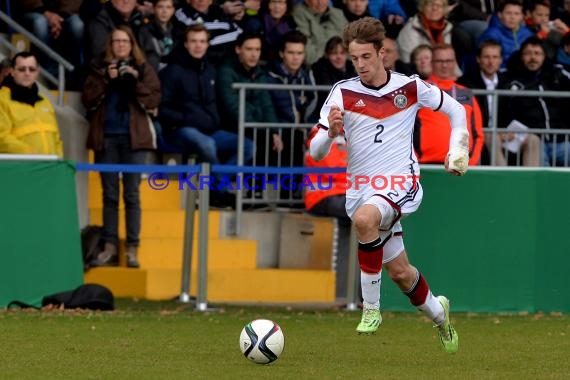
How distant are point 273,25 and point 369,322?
841 cm

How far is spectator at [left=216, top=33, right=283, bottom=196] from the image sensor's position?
17.2 m

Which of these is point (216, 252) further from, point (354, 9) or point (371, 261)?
point (371, 261)

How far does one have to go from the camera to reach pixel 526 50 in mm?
17625

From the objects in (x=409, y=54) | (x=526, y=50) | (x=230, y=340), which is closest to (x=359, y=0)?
(x=409, y=54)

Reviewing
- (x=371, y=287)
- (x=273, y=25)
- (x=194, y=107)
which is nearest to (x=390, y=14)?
(x=273, y=25)

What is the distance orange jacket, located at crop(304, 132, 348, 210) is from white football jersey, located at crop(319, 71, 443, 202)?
189 inches

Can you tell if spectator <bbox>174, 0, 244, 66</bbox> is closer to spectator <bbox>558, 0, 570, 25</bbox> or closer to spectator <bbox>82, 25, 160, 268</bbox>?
spectator <bbox>82, 25, 160, 268</bbox>

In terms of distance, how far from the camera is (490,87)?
1739cm

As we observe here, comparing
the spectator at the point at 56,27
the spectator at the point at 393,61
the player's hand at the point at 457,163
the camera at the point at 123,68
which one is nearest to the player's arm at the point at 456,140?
the player's hand at the point at 457,163

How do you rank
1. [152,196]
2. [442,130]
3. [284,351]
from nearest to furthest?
[284,351]
[442,130]
[152,196]

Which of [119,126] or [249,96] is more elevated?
[249,96]

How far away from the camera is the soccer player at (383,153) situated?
10.8m

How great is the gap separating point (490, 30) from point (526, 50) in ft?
4.70

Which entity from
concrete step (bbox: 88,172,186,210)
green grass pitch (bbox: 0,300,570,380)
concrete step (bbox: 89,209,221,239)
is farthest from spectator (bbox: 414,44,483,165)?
concrete step (bbox: 88,172,186,210)
